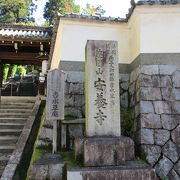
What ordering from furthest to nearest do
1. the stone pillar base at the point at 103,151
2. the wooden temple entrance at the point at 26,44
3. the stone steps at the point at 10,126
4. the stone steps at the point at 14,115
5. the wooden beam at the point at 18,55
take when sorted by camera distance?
the wooden beam at the point at 18,55 < the wooden temple entrance at the point at 26,44 < the stone steps at the point at 14,115 < the stone steps at the point at 10,126 < the stone pillar base at the point at 103,151

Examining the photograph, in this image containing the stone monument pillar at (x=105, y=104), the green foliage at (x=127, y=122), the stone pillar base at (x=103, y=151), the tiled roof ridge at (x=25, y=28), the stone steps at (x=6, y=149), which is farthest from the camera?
the tiled roof ridge at (x=25, y=28)

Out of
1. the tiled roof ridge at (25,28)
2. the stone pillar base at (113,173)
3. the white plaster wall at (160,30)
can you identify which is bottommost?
the stone pillar base at (113,173)

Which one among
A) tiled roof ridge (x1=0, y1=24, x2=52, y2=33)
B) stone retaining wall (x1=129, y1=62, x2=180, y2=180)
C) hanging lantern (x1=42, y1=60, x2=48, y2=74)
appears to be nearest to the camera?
stone retaining wall (x1=129, y1=62, x2=180, y2=180)

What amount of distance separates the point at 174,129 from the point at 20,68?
98.6 feet

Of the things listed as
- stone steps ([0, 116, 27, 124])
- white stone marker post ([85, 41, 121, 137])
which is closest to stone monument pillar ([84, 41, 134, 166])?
white stone marker post ([85, 41, 121, 137])

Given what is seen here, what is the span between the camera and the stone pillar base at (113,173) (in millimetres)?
5309

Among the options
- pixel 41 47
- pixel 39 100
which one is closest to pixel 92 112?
pixel 39 100

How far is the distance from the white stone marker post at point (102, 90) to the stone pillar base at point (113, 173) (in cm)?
75

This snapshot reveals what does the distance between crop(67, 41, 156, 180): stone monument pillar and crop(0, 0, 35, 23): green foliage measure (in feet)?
116

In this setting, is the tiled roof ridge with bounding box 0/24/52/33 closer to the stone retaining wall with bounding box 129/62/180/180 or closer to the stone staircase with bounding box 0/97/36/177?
the stone staircase with bounding box 0/97/36/177

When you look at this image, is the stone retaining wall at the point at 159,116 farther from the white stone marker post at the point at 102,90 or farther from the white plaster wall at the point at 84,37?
the white plaster wall at the point at 84,37

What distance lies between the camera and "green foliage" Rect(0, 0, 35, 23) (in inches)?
1564

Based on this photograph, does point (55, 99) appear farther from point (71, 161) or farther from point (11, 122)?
point (11, 122)

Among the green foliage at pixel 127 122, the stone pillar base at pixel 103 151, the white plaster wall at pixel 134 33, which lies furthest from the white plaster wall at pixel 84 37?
the stone pillar base at pixel 103 151
